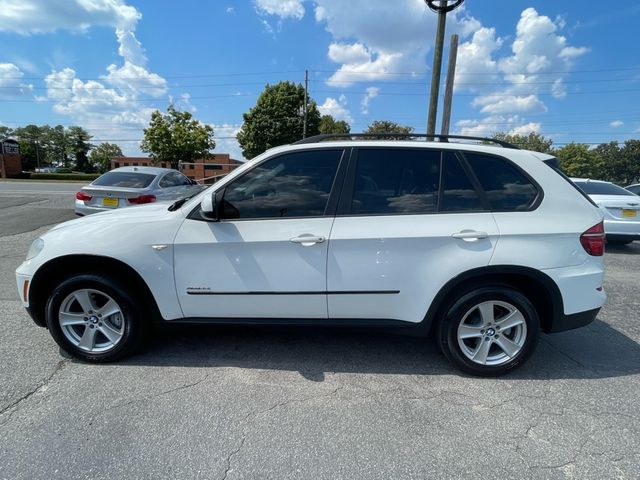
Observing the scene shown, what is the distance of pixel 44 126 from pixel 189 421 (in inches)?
5368

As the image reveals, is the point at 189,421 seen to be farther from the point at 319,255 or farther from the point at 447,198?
the point at 447,198

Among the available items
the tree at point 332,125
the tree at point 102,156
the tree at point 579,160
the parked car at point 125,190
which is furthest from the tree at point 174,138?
the tree at point 102,156

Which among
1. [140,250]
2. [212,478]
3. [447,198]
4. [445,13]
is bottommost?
[212,478]

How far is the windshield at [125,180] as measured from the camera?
7.48 meters

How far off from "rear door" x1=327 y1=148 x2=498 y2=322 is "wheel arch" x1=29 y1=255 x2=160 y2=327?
152 centimetres

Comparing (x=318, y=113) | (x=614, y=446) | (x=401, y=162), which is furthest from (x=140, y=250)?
(x=318, y=113)

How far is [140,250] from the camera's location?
108 inches

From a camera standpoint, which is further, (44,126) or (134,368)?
(44,126)

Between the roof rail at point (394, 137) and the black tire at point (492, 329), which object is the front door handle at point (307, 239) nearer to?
the roof rail at point (394, 137)

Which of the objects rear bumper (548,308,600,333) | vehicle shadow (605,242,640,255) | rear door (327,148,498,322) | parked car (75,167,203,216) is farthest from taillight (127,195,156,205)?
vehicle shadow (605,242,640,255)

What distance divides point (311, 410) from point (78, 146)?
112599mm

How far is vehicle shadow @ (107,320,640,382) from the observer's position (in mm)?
2924

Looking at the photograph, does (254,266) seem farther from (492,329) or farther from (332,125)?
(332,125)

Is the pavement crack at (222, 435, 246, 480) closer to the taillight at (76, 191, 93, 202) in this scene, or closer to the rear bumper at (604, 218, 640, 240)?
the taillight at (76, 191, 93, 202)
